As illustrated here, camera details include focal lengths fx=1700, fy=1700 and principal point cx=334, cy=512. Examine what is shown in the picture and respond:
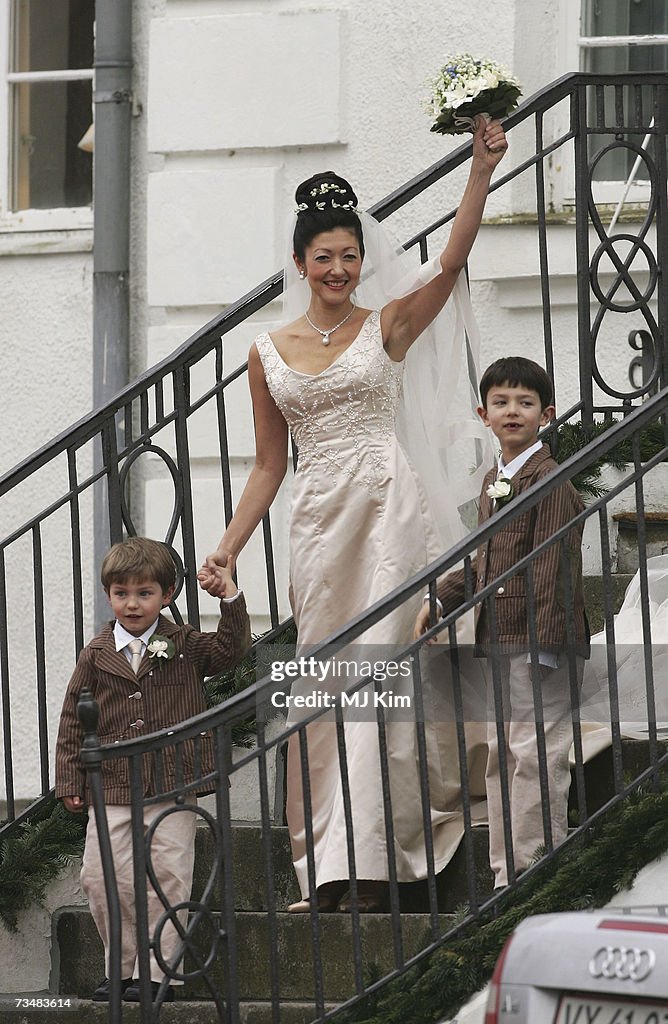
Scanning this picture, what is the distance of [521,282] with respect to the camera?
6.38 m

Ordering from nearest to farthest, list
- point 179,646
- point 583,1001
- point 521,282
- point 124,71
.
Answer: point 583,1001 < point 179,646 < point 521,282 < point 124,71

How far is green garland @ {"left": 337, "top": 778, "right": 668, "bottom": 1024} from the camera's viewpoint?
3.88 m

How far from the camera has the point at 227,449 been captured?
239 inches

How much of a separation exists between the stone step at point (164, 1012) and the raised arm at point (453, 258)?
1.73 meters

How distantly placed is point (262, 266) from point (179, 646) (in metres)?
2.45

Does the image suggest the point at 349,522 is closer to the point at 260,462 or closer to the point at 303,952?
the point at 260,462

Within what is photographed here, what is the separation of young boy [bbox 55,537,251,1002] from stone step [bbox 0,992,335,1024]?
0.07 m

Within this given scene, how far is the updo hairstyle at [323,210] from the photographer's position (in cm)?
455

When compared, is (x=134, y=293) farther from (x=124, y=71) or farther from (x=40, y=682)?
(x=40, y=682)

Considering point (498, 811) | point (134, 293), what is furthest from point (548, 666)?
point (134, 293)

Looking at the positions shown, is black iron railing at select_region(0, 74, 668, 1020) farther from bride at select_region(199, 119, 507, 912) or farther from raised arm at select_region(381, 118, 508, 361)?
raised arm at select_region(381, 118, 508, 361)

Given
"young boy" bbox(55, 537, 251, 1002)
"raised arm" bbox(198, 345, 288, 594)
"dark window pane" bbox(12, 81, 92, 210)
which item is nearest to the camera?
"young boy" bbox(55, 537, 251, 1002)

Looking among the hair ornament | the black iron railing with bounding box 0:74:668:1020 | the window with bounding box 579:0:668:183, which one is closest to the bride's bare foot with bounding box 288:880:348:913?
the black iron railing with bounding box 0:74:668:1020

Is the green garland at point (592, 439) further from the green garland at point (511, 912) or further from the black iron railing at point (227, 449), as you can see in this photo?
the green garland at point (511, 912)
